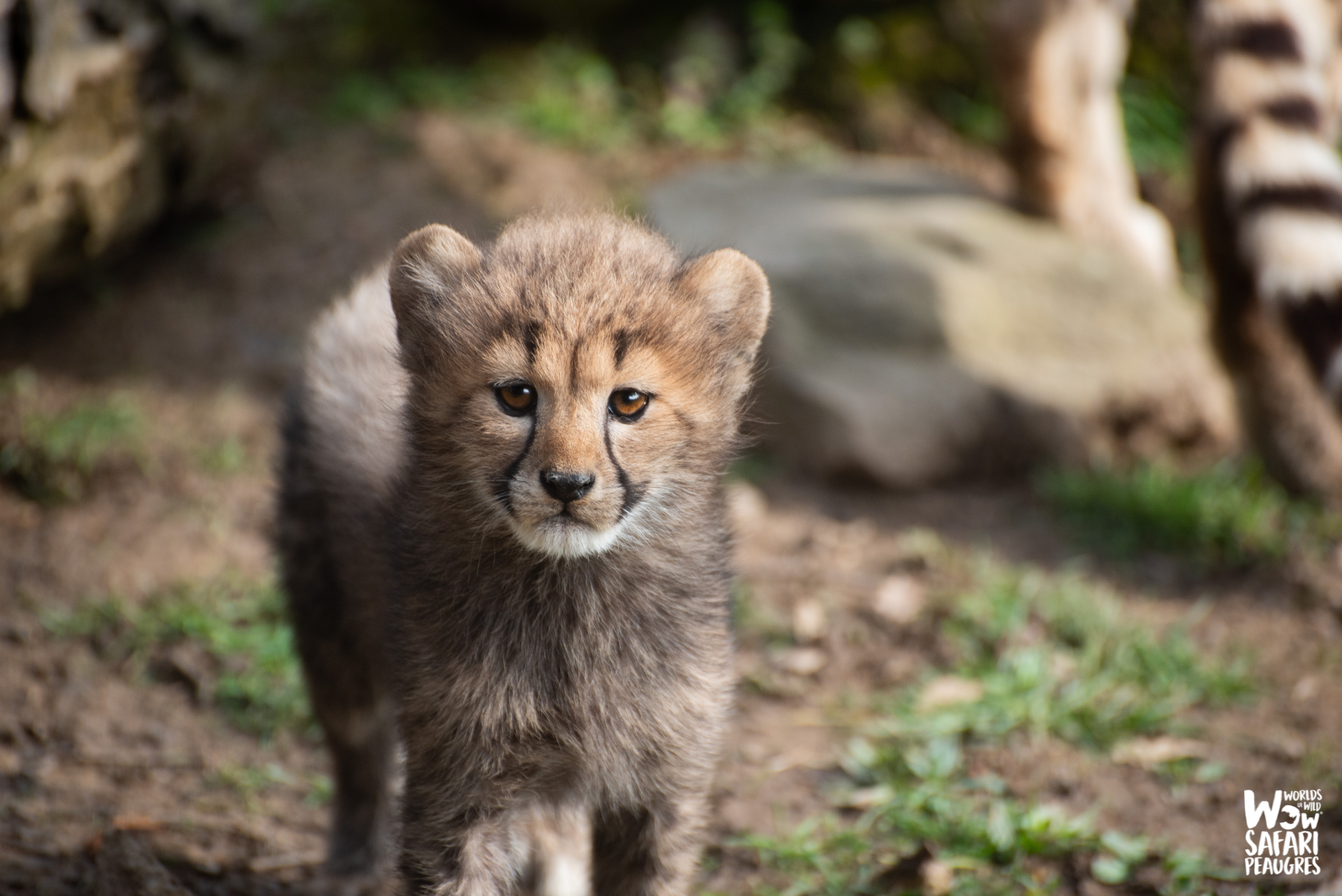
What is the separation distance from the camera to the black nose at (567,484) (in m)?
2.50

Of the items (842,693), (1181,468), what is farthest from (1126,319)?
(842,693)

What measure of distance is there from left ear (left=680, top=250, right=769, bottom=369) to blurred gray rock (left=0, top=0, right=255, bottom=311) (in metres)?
3.00

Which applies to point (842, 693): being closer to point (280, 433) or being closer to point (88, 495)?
point (280, 433)

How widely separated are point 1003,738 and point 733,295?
2173 mm

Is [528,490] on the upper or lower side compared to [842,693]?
upper

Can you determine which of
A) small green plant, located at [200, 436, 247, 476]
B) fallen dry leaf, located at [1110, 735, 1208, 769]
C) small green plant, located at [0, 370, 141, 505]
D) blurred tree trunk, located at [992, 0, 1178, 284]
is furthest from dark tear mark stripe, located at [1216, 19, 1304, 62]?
small green plant, located at [0, 370, 141, 505]

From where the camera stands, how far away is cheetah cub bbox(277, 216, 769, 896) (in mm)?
2617

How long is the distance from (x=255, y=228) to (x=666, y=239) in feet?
15.5

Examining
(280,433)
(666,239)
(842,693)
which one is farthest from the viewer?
(842,693)

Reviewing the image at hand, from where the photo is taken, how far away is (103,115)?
532cm

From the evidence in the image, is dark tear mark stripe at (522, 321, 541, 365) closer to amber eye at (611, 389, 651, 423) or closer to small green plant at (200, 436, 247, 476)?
amber eye at (611, 389, 651, 423)

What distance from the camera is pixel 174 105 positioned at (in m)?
5.82

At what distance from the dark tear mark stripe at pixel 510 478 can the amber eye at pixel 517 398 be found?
0.10 ft

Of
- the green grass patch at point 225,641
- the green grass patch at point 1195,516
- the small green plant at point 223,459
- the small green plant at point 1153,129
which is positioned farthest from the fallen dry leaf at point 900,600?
the small green plant at point 1153,129
